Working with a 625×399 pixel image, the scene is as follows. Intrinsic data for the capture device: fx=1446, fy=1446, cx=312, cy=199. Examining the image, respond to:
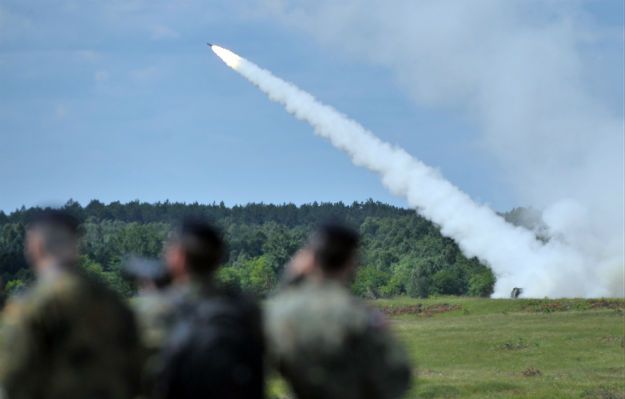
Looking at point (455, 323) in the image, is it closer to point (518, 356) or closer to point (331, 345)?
point (518, 356)

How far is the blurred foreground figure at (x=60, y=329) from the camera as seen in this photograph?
9.27m

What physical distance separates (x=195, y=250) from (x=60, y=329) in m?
1.26

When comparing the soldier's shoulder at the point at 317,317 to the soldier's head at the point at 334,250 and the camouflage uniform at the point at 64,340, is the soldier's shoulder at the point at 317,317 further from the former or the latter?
the camouflage uniform at the point at 64,340

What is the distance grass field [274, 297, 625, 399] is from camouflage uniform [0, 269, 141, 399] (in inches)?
1023

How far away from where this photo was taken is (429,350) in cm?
5106

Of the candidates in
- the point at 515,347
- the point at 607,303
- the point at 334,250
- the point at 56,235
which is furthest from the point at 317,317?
the point at 607,303

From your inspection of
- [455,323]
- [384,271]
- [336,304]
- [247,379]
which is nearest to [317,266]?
[336,304]

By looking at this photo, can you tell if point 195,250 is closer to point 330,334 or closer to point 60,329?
point 330,334

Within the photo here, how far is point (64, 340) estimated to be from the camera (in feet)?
30.8

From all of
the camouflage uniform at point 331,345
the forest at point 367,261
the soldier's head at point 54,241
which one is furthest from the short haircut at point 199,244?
the forest at point 367,261

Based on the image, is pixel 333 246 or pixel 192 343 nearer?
pixel 192 343

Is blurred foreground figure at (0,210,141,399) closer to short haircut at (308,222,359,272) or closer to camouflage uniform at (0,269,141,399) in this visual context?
camouflage uniform at (0,269,141,399)

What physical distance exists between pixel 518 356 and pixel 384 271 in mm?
77884

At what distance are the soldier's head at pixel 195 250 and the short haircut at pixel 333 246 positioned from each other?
0.69m
